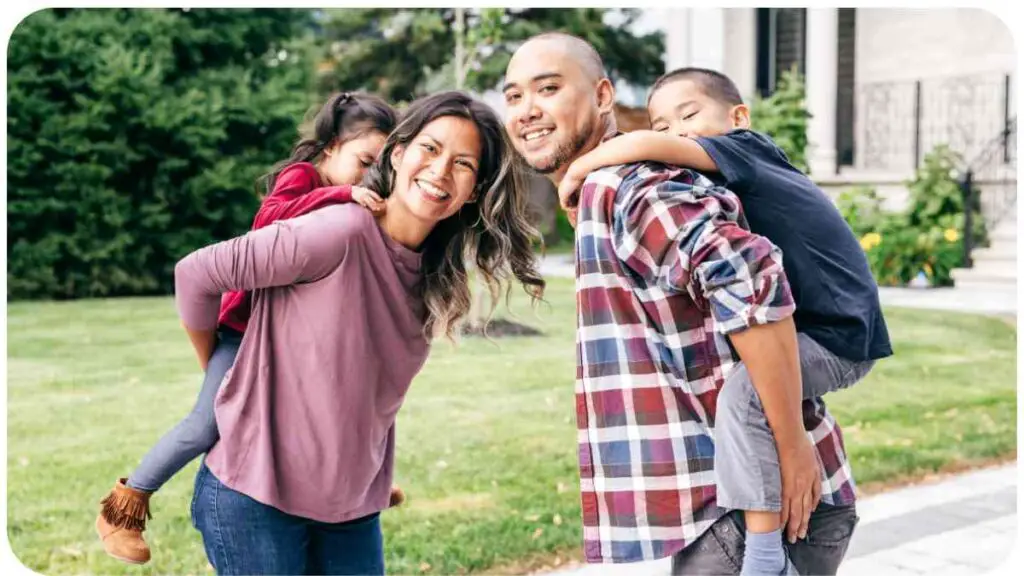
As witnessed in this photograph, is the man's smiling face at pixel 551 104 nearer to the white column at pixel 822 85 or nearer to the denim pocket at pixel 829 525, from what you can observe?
the denim pocket at pixel 829 525

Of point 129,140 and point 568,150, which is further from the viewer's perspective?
point 129,140

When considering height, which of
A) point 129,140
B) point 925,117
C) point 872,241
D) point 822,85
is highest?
point 822,85

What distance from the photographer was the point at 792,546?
2.06 meters

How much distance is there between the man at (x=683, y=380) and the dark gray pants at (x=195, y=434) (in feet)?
3.39

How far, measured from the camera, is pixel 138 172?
13.9m

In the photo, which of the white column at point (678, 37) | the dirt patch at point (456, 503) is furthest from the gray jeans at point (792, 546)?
the white column at point (678, 37)

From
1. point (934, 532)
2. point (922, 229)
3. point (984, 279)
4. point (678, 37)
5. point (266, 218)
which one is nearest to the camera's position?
point (266, 218)

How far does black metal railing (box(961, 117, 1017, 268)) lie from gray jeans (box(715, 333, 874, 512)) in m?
12.0

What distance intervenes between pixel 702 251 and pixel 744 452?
394 mm

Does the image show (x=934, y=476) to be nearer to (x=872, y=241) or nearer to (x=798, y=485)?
(x=798, y=485)

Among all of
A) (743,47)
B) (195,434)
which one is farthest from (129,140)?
(195,434)

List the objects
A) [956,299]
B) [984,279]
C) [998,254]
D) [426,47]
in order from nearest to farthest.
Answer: [956,299] < [984,279] < [998,254] < [426,47]

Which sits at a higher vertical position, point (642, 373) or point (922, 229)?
point (642, 373)

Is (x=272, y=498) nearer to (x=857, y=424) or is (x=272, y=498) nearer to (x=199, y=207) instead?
(x=857, y=424)
